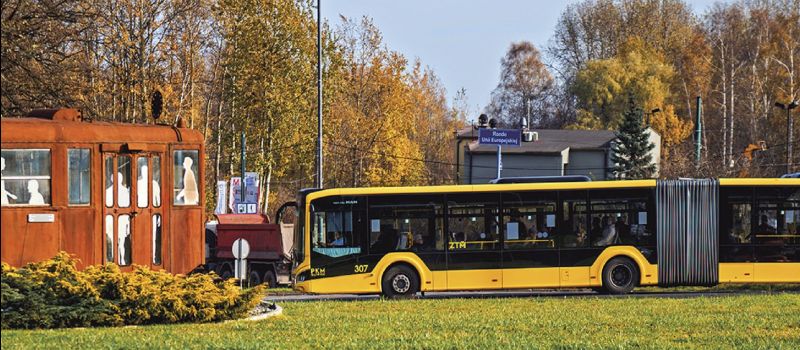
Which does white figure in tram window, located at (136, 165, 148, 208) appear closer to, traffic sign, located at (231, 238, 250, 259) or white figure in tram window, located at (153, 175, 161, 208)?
white figure in tram window, located at (153, 175, 161, 208)

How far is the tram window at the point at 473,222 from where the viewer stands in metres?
30.6

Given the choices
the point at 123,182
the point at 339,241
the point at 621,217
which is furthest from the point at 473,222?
the point at 123,182

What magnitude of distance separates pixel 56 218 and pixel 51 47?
10.7 meters

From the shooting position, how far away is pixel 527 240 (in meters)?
30.7

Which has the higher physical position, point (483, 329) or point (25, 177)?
point (25, 177)

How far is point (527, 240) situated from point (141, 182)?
11223 mm

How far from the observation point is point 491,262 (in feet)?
99.9

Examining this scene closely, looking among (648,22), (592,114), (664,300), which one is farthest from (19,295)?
(648,22)

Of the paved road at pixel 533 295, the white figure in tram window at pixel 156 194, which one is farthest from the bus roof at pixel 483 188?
the white figure in tram window at pixel 156 194

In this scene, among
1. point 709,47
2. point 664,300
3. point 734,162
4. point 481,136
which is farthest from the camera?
point 709,47

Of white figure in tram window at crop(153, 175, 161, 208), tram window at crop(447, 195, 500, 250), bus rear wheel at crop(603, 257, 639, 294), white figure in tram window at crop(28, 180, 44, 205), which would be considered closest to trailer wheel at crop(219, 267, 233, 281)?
tram window at crop(447, 195, 500, 250)

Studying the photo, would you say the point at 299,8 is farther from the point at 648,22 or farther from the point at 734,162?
the point at 648,22

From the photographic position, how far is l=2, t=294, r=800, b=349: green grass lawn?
1595 centimetres

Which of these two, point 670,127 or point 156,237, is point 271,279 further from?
point 670,127
